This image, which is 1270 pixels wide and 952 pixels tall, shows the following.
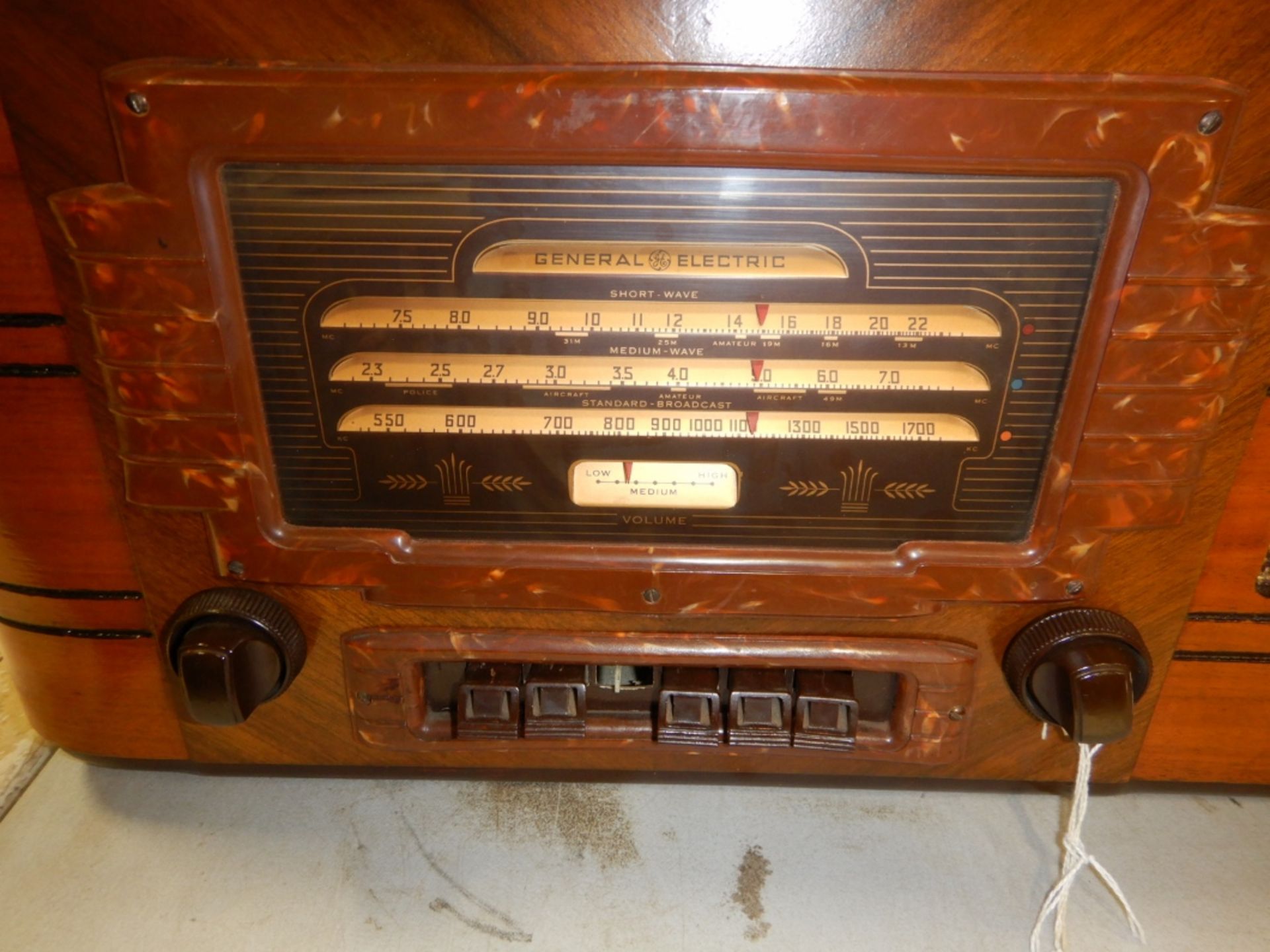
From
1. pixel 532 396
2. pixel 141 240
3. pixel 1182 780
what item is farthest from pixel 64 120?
pixel 1182 780

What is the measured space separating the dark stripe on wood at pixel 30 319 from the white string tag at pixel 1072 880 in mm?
732

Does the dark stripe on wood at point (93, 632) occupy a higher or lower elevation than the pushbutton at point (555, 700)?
higher

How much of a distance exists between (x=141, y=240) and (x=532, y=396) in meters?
0.24

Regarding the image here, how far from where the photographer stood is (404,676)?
0.62 m

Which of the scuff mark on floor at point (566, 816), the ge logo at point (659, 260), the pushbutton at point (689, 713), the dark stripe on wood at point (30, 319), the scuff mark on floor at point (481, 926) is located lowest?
the scuff mark on floor at point (481, 926)

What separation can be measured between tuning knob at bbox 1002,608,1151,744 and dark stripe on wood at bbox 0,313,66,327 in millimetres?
670

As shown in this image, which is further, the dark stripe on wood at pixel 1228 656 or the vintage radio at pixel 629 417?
the dark stripe on wood at pixel 1228 656

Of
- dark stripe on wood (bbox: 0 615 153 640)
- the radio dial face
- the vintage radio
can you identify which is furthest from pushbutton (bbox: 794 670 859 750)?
dark stripe on wood (bbox: 0 615 153 640)

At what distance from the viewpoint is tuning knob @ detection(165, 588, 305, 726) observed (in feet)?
1.83

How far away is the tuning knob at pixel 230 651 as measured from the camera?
1.83ft

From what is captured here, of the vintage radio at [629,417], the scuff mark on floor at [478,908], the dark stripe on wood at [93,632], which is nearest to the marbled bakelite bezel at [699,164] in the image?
the vintage radio at [629,417]

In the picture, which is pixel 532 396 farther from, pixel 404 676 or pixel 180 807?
pixel 180 807

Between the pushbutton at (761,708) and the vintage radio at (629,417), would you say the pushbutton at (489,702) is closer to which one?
the vintage radio at (629,417)

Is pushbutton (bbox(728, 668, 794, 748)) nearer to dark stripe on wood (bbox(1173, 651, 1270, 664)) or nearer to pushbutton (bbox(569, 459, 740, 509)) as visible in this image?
Answer: pushbutton (bbox(569, 459, 740, 509))
